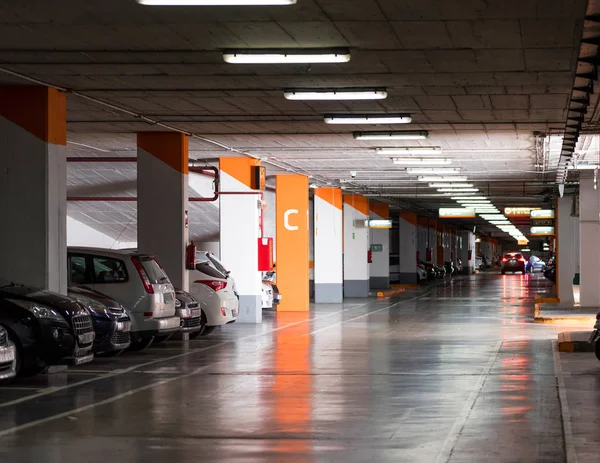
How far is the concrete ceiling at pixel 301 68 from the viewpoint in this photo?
34.7ft

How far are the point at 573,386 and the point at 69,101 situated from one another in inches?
330

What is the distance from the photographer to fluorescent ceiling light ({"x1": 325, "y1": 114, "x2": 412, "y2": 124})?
17703 mm

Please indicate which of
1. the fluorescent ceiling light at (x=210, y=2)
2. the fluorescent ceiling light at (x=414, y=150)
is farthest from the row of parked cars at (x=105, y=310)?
the fluorescent ceiling light at (x=210, y=2)

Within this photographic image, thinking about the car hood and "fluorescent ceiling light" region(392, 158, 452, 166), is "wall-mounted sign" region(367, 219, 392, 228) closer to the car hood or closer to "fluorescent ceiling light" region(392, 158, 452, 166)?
"fluorescent ceiling light" region(392, 158, 452, 166)

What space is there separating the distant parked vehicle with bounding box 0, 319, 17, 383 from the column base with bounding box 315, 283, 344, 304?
23141 mm

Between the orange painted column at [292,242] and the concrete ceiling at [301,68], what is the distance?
7912 mm

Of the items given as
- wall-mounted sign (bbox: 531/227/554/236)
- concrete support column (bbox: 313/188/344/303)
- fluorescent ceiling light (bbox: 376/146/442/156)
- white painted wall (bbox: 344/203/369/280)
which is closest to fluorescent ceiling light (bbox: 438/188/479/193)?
white painted wall (bbox: 344/203/369/280)

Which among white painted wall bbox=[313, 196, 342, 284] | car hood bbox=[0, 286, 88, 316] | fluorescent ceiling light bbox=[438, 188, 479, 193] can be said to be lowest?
car hood bbox=[0, 286, 88, 316]

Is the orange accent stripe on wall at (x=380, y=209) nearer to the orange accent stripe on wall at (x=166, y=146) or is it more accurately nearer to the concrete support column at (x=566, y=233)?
the concrete support column at (x=566, y=233)

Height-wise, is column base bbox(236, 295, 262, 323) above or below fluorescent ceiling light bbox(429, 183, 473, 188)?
below

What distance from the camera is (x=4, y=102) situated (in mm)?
15266

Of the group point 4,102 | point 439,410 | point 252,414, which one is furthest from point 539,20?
point 4,102

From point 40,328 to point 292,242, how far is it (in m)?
18.0

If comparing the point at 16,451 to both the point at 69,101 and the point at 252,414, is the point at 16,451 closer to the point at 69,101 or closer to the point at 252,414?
the point at 252,414
